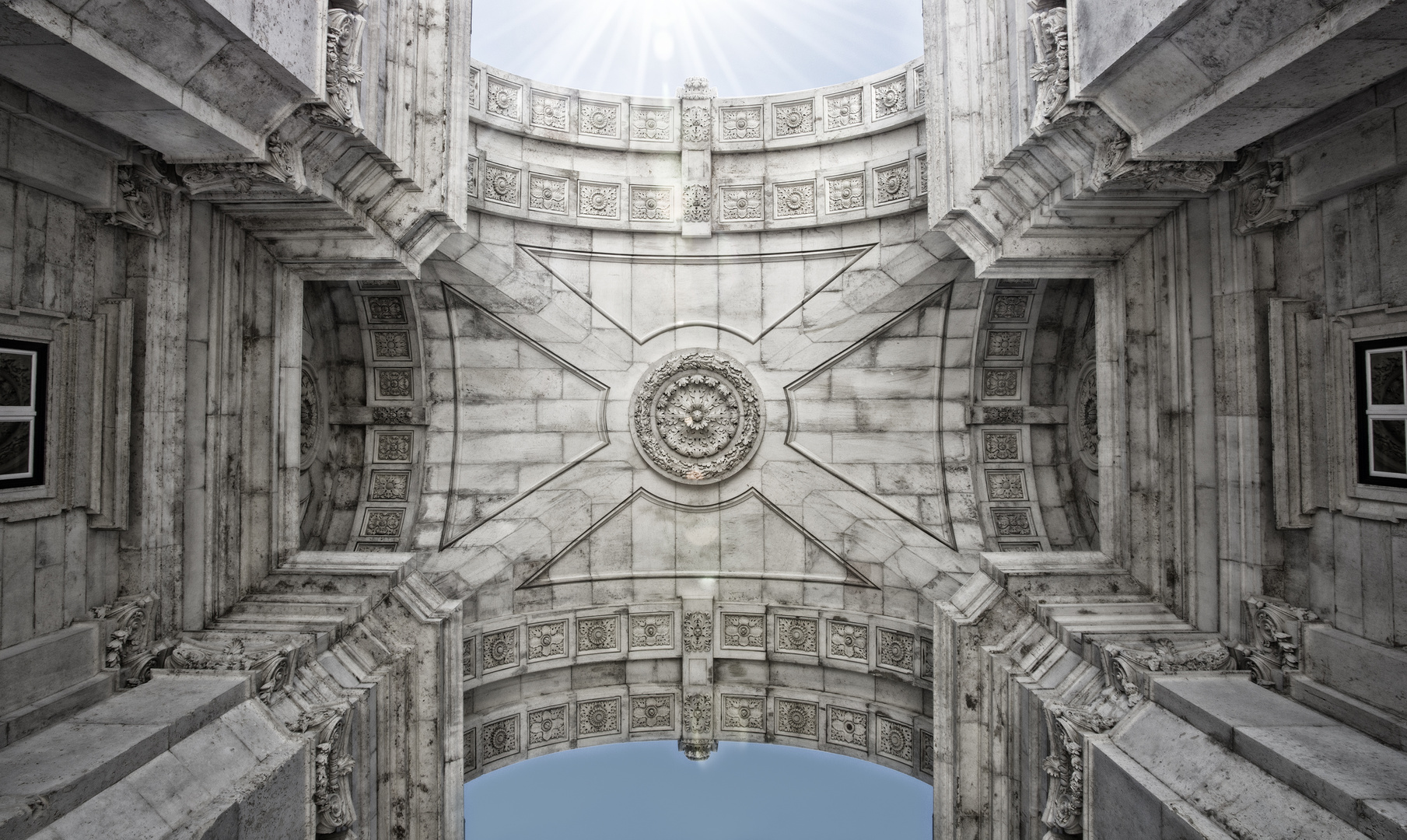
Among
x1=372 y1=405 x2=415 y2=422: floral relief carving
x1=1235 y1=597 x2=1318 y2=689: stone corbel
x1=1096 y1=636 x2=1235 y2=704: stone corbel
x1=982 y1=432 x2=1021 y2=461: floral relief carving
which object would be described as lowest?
x1=1096 y1=636 x2=1235 y2=704: stone corbel

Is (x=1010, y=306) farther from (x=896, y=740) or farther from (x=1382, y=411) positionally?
(x=896, y=740)

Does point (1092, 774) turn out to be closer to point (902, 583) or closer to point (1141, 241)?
point (902, 583)

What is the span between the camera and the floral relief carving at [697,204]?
495 inches

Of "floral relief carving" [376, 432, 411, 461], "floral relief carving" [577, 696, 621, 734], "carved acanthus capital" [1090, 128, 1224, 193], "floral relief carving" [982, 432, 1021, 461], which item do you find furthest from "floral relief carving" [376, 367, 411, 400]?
"carved acanthus capital" [1090, 128, 1224, 193]

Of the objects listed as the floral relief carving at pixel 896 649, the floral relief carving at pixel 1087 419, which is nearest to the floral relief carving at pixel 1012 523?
the floral relief carving at pixel 1087 419

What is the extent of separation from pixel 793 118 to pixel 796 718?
34.2ft

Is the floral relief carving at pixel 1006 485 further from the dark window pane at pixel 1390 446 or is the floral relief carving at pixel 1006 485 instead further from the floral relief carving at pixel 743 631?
the dark window pane at pixel 1390 446

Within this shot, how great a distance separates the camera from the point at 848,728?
12547 mm

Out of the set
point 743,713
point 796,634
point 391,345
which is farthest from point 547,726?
point 391,345

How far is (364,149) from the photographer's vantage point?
25.8 ft

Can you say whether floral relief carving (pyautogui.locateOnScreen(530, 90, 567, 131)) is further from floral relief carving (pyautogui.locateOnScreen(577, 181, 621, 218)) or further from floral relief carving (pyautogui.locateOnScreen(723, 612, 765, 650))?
floral relief carving (pyautogui.locateOnScreen(723, 612, 765, 650))

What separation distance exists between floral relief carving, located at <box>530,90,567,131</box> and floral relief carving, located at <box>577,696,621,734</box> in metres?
9.97

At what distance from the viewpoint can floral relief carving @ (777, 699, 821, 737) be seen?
12789 millimetres

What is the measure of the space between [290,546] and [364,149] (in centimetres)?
521
